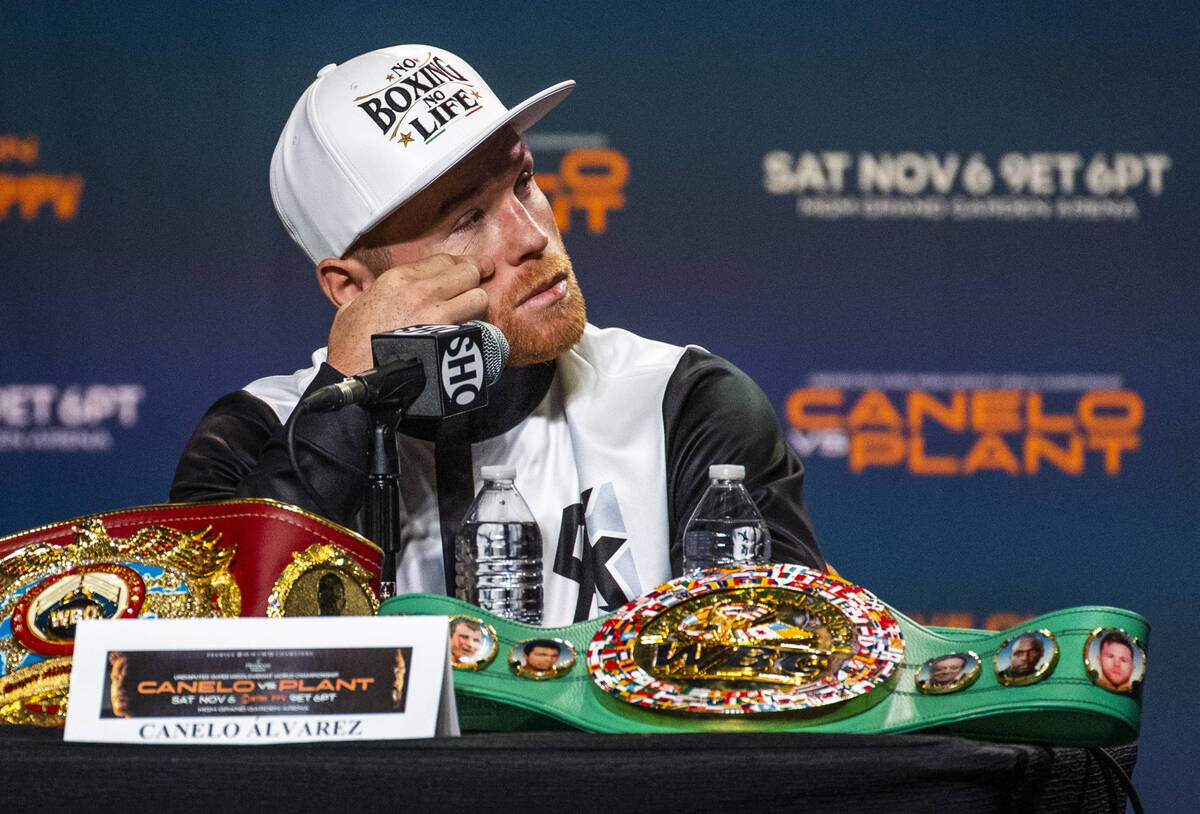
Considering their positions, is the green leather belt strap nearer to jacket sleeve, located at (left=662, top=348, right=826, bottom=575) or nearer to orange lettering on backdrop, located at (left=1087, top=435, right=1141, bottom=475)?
jacket sleeve, located at (left=662, top=348, right=826, bottom=575)

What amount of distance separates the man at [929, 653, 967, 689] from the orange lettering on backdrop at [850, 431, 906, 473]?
98.7 inches

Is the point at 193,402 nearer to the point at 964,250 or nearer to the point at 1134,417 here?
the point at 964,250

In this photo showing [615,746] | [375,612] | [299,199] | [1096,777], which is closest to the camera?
[615,746]

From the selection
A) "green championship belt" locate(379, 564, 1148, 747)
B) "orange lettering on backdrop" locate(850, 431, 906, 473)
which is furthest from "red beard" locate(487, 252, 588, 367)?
"orange lettering on backdrop" locate(850, 431, 906, 473)

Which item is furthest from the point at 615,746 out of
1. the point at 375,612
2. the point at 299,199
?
the point at 299,199

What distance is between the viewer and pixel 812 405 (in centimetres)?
329

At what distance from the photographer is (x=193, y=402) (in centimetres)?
331

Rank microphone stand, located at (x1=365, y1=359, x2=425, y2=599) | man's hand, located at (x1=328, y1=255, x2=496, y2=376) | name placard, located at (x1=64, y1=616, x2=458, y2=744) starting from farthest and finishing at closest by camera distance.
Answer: man's hand, located at (x1=328, y1=255, x2=496, y2=376)
microphone stand, located at (x1=365, y1=359, x2=425, y2=599)
name placard, located at (x1=64, y1=616, x2=458, y2=744)

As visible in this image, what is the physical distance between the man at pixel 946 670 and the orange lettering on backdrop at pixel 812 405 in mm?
2473

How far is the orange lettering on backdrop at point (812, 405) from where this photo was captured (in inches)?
129

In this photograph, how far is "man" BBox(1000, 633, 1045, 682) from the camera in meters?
0.78

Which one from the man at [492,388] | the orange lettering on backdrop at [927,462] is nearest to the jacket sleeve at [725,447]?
the man at [492,388]

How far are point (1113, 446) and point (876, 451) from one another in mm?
600

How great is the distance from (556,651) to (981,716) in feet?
0.93
